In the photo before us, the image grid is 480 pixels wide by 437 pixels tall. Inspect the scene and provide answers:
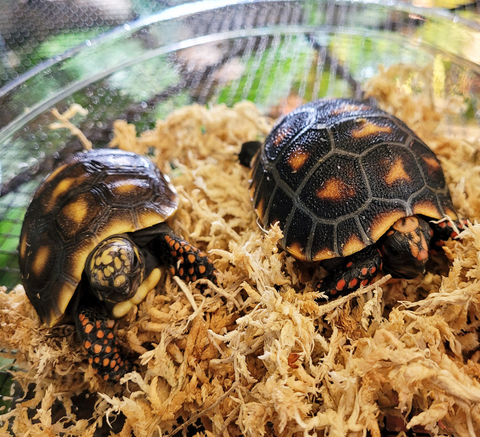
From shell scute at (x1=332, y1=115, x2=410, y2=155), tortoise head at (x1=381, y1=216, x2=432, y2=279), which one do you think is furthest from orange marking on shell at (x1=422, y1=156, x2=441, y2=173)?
tortoise head at (x1=381, y1=216, x2=432, y2=279)

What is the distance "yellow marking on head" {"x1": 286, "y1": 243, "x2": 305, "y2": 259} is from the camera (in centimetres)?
122

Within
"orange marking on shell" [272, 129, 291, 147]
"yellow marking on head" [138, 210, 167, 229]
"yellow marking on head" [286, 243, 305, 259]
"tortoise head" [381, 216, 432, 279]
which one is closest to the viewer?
"tortoise head" [381, 216, 432, 279]

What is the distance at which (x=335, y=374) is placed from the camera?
0.94 m

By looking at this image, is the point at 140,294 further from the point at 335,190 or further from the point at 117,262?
the point at 335,190

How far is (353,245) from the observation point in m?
1.14

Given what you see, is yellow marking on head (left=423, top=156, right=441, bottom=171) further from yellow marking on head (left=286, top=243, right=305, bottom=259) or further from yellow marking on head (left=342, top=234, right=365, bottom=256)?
yellow marking on head (left=286, top=243, right=305, bottom=259)

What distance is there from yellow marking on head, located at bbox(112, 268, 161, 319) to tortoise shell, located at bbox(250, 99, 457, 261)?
1.54 ft

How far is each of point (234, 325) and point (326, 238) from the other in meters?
0.43

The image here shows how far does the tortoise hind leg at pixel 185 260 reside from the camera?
131 centimetres

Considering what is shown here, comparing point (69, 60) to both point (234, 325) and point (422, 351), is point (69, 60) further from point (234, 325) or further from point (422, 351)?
point (422, 351)

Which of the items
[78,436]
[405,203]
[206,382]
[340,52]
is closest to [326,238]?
[405,203]

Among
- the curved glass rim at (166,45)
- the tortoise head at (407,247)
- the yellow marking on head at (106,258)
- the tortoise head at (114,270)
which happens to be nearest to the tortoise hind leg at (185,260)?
the tortoise head at (114,270)

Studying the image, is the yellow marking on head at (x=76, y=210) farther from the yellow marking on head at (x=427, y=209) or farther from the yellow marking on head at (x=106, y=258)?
the yellow marking on head at (x=427, y=209)

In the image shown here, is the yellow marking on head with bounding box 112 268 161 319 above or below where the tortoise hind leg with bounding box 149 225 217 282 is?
below
